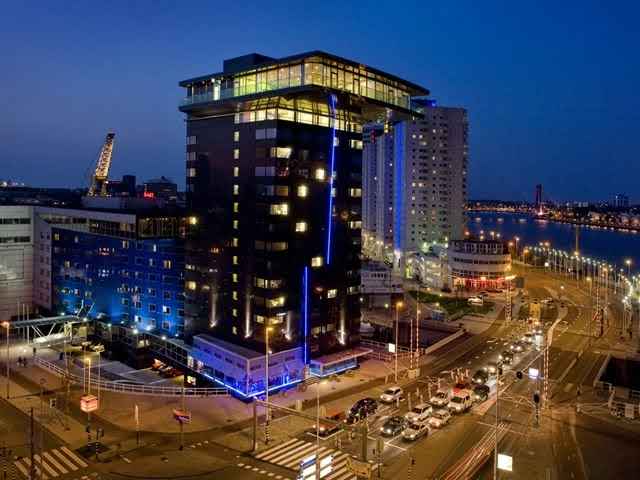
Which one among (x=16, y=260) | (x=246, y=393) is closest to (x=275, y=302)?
(x=246, y=393)

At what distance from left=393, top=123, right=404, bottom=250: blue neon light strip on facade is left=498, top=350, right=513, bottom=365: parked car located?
243ft

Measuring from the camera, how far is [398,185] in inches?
5389

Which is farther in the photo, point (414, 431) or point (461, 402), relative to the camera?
point (461, 402)

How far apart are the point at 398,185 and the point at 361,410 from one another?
100587mm

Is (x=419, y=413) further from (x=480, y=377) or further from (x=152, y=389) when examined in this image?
(x=152, y=389)

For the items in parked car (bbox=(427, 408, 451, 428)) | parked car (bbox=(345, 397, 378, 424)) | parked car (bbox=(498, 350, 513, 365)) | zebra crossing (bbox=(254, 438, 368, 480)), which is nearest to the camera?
zebra crossing (bbox=(254, 438, 368, 480))

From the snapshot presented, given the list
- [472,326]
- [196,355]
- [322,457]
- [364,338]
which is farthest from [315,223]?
[472,326]

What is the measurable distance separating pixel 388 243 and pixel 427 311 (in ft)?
196

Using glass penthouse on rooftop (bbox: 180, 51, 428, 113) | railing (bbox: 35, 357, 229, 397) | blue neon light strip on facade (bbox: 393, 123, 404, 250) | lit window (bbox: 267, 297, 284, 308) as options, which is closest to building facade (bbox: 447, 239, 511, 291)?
blue neon light strip on facade (bbox: 393, 123, 404, 250)

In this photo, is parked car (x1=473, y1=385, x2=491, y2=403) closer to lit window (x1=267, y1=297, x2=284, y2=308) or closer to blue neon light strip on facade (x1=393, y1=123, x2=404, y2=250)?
lit window (x1=267, y1=297, x2=284, y2=308)

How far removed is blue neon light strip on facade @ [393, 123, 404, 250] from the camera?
5305 inches

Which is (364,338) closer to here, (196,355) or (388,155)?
(196,355)

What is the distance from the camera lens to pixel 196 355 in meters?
52.1

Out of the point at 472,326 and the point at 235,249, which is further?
the point at 472,326
